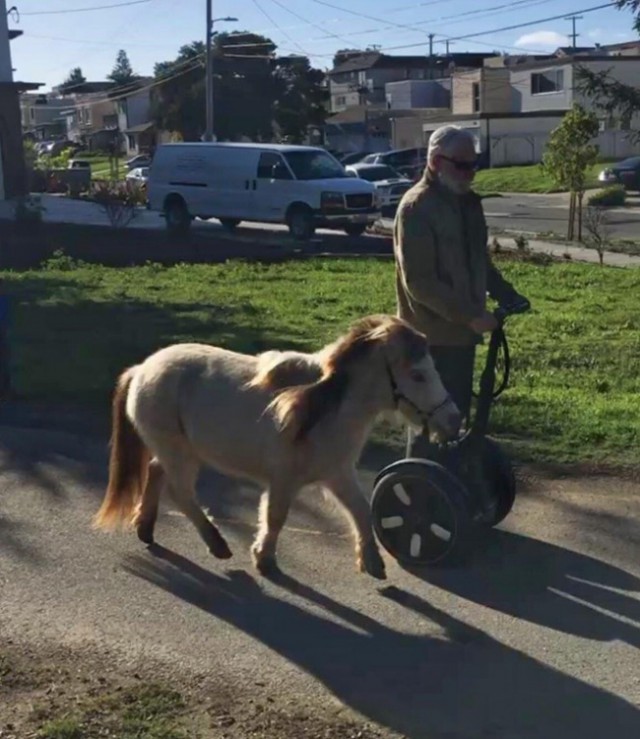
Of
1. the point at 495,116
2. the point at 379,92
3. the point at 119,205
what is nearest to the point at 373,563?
the point at 119,205

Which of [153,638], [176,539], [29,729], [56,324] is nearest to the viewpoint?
[29,729]

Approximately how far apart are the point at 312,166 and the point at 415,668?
89.0 ft

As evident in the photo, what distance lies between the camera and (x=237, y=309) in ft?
52.9

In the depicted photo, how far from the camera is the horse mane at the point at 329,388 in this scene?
5.80 metres

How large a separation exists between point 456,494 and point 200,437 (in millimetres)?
1240

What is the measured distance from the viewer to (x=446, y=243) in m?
6.24

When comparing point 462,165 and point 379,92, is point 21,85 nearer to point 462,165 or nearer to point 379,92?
point 462,165

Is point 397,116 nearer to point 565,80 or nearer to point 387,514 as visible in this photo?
point 565,80

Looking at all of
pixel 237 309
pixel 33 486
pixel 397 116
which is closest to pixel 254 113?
pixel 397 116

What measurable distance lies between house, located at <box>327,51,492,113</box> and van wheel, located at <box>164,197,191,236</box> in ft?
270

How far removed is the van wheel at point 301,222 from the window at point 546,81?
167ft

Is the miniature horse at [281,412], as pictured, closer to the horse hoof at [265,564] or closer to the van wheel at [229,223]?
the horse hoof at [265,564]

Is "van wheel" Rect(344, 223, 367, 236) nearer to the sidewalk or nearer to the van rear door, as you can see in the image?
the van rear door

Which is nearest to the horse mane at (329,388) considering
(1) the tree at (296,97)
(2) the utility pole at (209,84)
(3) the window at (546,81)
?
(2) the utility pole at (209,84)
